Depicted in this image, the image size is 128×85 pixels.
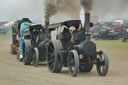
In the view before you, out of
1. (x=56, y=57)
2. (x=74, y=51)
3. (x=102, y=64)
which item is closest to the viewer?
(x=74, y=51)

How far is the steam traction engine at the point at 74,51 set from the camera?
1039cm

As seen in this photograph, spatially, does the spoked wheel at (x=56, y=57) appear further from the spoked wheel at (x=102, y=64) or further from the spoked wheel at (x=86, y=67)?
the spoked wheel at (x=102, y=64)

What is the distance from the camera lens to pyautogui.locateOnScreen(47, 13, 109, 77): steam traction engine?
10391mm

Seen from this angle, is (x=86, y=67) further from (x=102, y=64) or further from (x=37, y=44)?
(x=37, y=44)

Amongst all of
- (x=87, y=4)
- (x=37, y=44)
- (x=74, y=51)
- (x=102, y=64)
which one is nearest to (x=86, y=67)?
(x=102, y=64)

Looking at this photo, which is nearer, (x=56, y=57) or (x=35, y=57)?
(x=56, y=57)

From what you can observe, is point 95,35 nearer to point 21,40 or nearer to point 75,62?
point 21,40

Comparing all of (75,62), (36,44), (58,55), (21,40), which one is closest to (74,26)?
(58,55)

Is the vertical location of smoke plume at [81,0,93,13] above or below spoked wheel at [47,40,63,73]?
above

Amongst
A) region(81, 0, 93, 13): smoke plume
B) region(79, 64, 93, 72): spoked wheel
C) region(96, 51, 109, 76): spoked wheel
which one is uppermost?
region(81, 0, 93, 13): smoke plume

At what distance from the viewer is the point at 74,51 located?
10219 millimetres

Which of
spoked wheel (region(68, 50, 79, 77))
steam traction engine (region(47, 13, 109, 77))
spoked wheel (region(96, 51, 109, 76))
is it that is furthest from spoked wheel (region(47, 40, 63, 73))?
spoked wheel (region(96, 51, 109, 76))

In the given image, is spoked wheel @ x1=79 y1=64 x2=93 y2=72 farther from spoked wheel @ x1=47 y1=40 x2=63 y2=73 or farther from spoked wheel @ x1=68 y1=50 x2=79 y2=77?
spoked wheel @ x1=68 y1=50 x2=79 y2=77

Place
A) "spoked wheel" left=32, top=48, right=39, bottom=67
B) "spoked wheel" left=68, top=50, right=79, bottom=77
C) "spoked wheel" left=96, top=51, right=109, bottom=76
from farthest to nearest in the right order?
"spoked wheel" left=32, top=48, right=39, bottom=67
"spoked wheel" left=96, top=51, right=109, bottom=76
"spoked wheel" left=68, top=50, right=79, bottom=77
